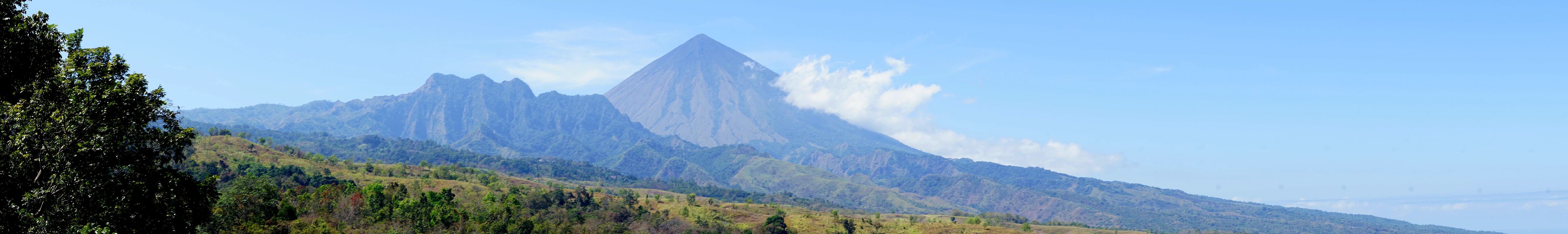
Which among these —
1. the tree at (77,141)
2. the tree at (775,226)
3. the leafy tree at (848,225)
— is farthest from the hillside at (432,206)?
the tree at (77,141)

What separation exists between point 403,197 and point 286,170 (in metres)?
42.9

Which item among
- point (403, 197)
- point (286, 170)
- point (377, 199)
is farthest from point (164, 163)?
point (286, 170)

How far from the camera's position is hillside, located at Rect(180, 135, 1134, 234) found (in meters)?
61.8

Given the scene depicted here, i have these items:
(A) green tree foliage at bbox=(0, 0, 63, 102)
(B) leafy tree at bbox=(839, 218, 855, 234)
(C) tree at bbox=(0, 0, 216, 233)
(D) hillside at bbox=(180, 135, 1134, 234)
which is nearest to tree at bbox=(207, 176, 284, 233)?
(D) hillside at bbox=(180, 135, 1134, 234)

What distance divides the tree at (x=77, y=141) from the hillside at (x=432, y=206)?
2.22 meters

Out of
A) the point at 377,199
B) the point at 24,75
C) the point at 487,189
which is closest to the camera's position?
the point at 24,75

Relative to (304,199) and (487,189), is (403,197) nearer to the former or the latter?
(304,199)

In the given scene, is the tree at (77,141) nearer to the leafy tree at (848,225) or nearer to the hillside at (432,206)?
the hillside at (432,206)

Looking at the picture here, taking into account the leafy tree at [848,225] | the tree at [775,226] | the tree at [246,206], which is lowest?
the tree at [246,206]

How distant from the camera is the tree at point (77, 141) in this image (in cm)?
1875

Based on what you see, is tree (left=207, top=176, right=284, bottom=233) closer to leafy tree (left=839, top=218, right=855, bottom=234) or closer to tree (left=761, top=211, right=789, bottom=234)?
tree (left=761, top=211, right=789, bottom=234)

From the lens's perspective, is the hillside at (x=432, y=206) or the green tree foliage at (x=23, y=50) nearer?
the green tree foliage at (x=23, y=50)

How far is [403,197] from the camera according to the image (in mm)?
91250

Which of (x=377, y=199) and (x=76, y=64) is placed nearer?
(x=76, y=64)
